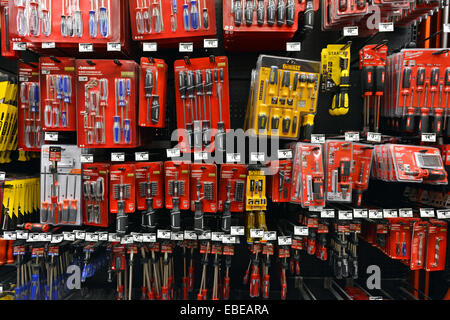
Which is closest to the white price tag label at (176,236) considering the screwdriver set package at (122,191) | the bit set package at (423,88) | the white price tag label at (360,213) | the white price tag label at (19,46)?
the screwdriver set package at (122,191)

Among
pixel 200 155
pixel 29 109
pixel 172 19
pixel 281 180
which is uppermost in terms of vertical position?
pixel 172 19

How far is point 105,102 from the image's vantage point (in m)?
2.39

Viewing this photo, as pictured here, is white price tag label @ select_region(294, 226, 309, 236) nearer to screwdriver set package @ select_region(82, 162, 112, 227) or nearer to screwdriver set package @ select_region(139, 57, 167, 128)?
screwdriver set package @ select_region(139, 57, 167, 128)

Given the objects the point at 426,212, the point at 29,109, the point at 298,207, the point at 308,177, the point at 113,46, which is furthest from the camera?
the point at 298,207

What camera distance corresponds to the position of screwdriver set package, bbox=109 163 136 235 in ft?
7.68

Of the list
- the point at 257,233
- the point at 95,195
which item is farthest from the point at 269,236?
the point at 95,195

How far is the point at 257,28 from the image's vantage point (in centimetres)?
230

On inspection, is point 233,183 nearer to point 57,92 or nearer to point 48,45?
point 57,92

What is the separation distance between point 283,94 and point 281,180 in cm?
77

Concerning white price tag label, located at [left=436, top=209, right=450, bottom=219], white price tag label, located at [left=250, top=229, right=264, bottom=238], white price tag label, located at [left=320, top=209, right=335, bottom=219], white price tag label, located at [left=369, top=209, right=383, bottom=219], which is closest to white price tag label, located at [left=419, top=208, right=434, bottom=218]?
white price tag label, located at [left=436, top=209, right=450, bottom=219]
